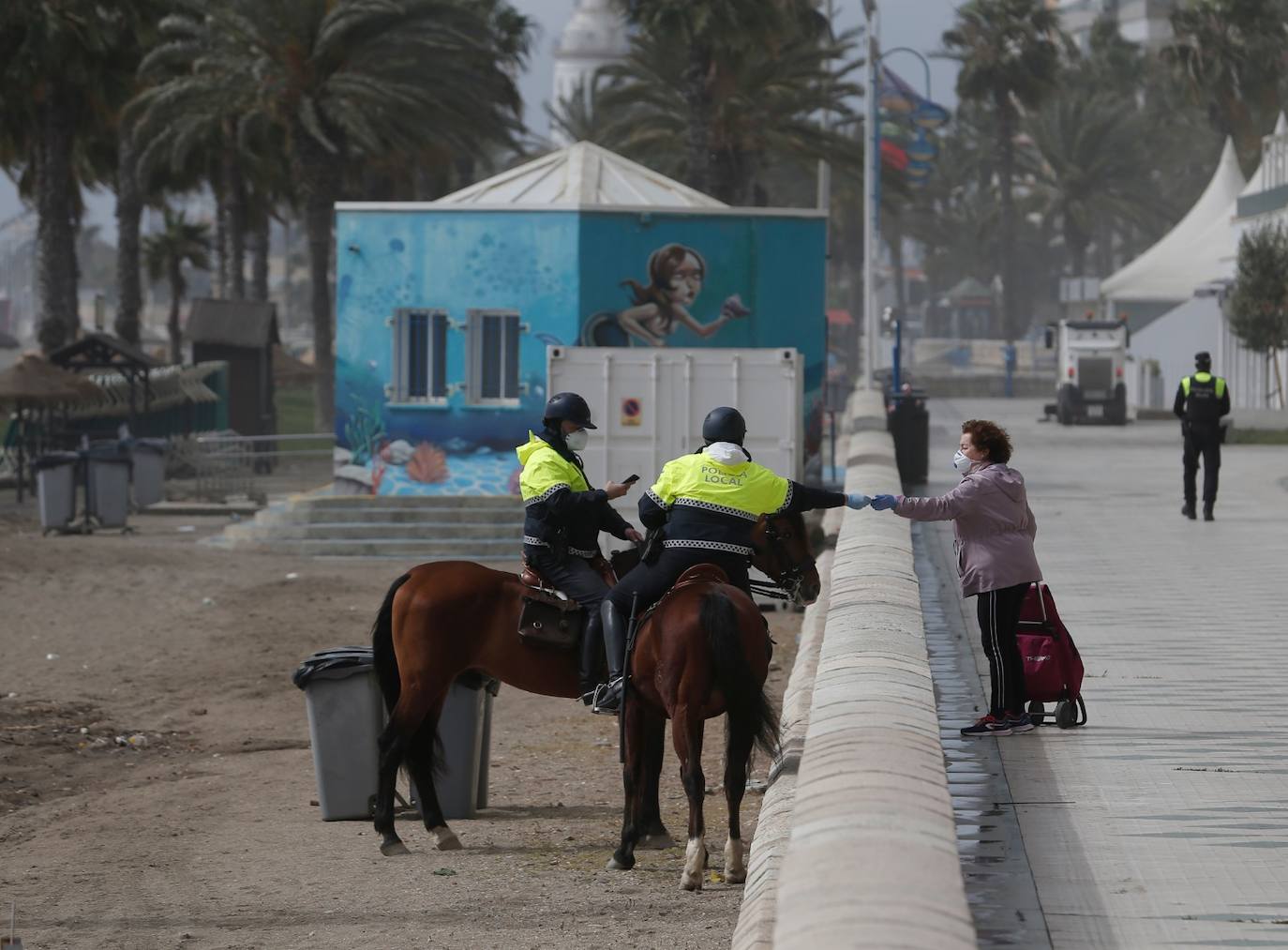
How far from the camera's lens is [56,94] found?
44.5 meters

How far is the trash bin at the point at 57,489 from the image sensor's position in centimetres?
2938

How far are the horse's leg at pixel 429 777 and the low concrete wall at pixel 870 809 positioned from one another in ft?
7.06

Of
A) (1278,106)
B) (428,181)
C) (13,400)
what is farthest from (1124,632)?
(1278,106)

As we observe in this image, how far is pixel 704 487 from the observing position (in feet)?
32.9

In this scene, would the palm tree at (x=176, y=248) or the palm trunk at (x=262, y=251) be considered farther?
the palm tree at (x=176, y=248)

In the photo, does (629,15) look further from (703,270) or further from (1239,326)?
(703,270)

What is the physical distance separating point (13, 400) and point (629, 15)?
18078 millimetres

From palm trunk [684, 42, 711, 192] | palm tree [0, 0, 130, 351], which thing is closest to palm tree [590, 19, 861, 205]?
palm trunk [684, 42, 711, 192]

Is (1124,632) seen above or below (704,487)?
below

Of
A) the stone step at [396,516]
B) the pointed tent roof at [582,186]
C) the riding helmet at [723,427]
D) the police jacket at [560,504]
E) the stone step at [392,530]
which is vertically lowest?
the stone step at [392,530]

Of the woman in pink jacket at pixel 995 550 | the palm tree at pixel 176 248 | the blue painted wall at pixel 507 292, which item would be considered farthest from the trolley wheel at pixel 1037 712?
the palm tree at pixel 176 248

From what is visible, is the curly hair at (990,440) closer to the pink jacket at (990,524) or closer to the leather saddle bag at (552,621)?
Result: the pink jacket at (990,524)

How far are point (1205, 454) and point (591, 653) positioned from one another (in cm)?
1310

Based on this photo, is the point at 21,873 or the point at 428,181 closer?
the point at 21,873
